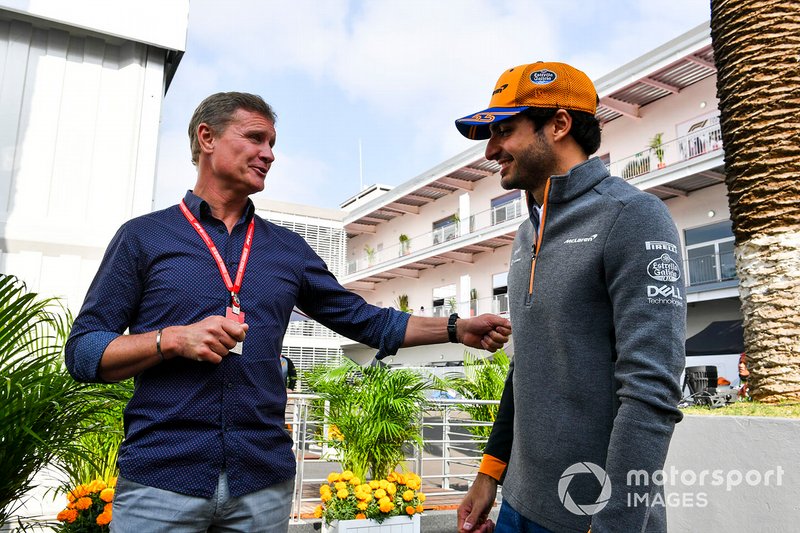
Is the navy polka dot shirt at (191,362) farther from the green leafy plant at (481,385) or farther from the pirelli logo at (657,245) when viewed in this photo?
the green leafy plant at (481,385)

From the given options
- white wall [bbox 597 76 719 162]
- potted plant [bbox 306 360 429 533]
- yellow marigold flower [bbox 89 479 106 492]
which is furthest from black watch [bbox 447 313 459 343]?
white wall [bbox 597 76 719 162]

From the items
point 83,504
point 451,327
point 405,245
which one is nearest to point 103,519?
point 83,504

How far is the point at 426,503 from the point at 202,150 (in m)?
5.35

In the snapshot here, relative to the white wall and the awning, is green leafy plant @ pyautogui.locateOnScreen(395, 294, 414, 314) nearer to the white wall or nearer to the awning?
the white wall

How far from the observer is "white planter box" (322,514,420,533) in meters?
4.64

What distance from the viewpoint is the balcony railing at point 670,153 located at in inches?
623

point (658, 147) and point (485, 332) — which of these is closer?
point (485, 332)

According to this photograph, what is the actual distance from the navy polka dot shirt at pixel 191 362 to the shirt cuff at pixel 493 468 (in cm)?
63

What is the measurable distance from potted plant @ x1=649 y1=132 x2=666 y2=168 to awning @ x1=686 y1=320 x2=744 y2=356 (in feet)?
16.9

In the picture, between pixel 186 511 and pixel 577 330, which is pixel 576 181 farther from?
pixel 186 511

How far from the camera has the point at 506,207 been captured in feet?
75.9

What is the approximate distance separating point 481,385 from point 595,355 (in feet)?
21.6

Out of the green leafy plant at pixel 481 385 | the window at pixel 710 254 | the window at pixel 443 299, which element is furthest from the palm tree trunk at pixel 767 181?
the window at pixel 443 299

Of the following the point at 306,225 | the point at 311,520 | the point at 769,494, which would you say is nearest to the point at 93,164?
the point at 311,520
